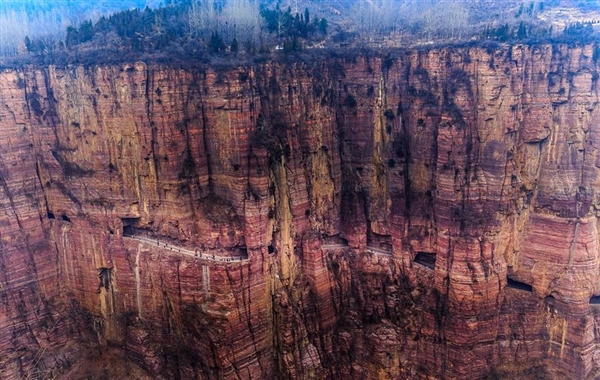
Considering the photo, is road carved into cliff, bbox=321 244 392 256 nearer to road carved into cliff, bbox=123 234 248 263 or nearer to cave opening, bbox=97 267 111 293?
road carved into cliff, bbox=123 234 248 263

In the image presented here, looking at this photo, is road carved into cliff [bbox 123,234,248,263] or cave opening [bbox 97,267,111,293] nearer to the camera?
road carved into cliff [bbox 123,234,248,263]

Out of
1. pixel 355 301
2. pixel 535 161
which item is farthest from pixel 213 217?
pixel 535 161

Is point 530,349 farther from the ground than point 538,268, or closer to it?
closer to it

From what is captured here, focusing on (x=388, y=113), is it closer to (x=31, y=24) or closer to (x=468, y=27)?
(x=468, y=27)

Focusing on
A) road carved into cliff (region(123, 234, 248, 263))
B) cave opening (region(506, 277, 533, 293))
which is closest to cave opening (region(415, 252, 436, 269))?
cave opening (region(506, 277, 533, 293))

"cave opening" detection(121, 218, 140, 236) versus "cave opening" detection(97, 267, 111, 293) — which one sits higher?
"cave opening" detection(121, 218, 140, 236)

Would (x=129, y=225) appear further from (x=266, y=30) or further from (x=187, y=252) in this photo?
(x=266, y=30)

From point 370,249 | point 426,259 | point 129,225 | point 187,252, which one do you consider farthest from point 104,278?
point 426,259
